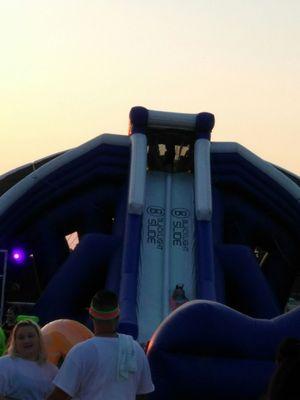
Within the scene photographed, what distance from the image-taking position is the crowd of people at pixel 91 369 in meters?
3.89

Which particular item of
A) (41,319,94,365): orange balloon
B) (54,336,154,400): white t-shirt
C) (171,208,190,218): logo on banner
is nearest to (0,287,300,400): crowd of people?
(54,336,154,400): white t-shirt

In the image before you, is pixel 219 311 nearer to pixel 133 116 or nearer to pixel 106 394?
pixel 106 394

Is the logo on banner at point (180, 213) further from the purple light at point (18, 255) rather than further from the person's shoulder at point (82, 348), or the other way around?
the person's shoulder at point (82, 348)

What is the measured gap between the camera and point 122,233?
14.6 metres

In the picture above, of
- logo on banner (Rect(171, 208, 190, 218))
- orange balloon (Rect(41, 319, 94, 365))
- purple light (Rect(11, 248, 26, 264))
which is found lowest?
orange balloon (Rect(41, 319, 94, 365))

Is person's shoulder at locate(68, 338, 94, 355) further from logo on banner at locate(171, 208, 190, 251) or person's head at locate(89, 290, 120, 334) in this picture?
logo on banner at locate(171, 208, 190, 251)

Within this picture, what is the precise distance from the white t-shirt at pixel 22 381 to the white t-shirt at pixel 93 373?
48 centimetres

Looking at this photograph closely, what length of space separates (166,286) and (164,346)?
7201mm

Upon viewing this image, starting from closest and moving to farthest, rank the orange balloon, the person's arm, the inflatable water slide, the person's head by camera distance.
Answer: the person's arm
the person's head
the orange balloon
the inflatable water slide

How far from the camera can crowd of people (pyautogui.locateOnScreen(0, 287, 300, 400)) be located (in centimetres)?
389

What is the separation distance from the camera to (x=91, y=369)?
3896mm

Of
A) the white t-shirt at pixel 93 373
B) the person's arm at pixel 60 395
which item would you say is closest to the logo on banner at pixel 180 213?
the white t-shirt at pixel 93 373

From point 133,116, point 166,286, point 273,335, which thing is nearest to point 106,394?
point 273,335

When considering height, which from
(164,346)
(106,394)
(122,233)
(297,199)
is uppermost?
(297,199)
